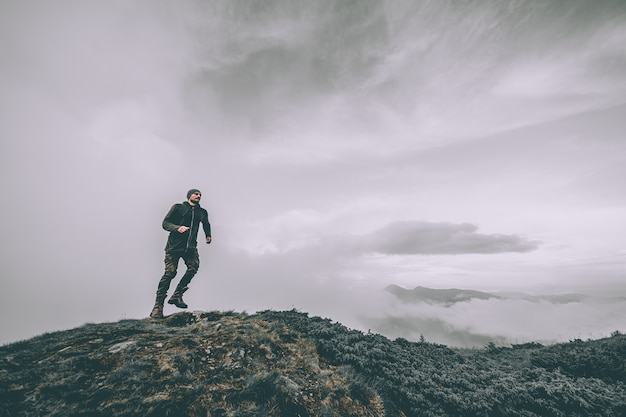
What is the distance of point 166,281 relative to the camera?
838 cm

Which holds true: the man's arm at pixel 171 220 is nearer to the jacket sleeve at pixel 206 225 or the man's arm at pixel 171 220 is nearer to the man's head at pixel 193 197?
the man's head at pixel 193 197

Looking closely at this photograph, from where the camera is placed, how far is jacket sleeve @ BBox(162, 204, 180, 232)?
838 centimetres

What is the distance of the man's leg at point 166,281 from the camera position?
8405 millimetres

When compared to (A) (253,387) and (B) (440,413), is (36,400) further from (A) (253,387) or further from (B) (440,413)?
(B) (440,413)

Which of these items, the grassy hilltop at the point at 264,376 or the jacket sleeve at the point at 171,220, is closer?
the grassy hilltop at the point at 264,376

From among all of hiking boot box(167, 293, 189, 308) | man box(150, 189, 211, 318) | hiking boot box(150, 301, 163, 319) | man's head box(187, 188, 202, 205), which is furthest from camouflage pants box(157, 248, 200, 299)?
man's head box(187, 188, 202, 205)

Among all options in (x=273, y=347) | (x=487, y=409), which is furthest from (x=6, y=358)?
(x=487, y=409)

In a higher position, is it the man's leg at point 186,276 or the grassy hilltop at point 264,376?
the man's leg at point 186,276

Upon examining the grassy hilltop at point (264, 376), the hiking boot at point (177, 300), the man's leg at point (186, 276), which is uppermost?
the man's leg at point (186, 276)

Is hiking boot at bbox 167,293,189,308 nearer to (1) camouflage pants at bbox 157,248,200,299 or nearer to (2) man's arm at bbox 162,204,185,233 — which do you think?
(1) camouflage pants at bbox 157,248,200,299

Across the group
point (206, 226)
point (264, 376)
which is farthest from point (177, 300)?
point (264, 376)

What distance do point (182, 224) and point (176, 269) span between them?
5.04 ft

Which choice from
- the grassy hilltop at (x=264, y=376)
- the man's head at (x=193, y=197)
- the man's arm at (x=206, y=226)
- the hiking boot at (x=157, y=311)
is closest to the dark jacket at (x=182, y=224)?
the man's head at (x=193, y=197)

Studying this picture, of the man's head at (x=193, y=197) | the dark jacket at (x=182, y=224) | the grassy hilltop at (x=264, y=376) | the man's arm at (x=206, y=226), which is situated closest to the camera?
the grassy hilltop at (x=264, y=376)
